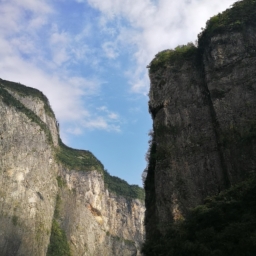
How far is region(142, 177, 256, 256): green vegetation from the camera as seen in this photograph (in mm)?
10668

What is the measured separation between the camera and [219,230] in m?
12.0

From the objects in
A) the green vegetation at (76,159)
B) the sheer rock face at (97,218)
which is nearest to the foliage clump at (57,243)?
the sheer rock face at (97,218)

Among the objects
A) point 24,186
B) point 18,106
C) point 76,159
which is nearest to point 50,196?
point 24,186

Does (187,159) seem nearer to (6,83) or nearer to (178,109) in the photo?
(178,109)

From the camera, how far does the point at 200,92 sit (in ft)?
64.7

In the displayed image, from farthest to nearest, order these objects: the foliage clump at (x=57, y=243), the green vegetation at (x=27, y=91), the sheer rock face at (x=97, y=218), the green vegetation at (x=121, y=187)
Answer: the green vegetation at (x=121, y=187)
the green vegetation at (x=27, y=91)
the sheer rock face at (x=97, y=218)
the foliage clump at (x=57, y=243)

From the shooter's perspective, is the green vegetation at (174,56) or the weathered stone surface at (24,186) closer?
the green vegetation at (174,56)

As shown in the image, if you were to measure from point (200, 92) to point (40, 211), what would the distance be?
32.1 metres

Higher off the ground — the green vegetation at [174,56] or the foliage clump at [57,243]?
the green vegetation at [174,56]

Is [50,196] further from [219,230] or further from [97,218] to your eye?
[219,230]

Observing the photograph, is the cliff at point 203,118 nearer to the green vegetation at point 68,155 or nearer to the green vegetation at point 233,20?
the green vegetation at point 233,20

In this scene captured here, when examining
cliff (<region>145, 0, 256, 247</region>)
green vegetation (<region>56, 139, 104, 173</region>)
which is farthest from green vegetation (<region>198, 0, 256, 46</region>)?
green vegetation (<region>56, 139, 104, 173</region>)

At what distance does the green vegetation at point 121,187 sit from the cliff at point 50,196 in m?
0.24

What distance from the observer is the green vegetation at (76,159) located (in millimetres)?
61094
